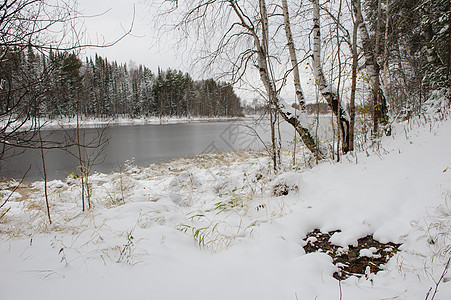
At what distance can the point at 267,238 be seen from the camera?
198 cm

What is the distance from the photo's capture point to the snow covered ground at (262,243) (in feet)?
4.23

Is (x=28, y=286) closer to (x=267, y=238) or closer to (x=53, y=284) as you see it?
(x=53, y=284)

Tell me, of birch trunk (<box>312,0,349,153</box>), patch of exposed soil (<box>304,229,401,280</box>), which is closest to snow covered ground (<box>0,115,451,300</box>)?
patch of exposed soil (<box>304,229,401,280</box>)

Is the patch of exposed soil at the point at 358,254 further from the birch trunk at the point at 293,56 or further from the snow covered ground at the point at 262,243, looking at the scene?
the birch trunk at the point at 293,56

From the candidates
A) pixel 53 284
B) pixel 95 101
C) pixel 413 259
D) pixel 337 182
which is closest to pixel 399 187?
pixel 337 182

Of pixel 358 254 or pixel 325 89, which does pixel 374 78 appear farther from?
pixel 358 254

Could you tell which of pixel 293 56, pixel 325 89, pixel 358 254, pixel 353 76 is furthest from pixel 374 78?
pixel 358 254

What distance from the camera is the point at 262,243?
75.0 inches

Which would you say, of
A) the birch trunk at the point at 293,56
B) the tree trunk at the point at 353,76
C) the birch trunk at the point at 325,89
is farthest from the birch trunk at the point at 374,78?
the birch trunk at the point at 293,56

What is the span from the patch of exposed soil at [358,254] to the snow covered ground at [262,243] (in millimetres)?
68

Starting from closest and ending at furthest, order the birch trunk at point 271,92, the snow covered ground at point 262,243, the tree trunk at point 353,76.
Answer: the snow covered ground at point 262,243 < the tree trunk at point 353,76 < the birch trunk at point 271,92

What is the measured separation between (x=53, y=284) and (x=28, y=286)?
0.39ft

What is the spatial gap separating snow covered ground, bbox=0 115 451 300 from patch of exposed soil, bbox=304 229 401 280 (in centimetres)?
7

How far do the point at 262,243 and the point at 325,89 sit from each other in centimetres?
353
